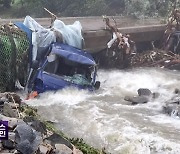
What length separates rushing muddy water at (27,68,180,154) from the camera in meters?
9.05

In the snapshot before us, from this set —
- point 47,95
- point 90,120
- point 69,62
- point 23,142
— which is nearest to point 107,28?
point 69,62

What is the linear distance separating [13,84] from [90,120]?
3.18 m

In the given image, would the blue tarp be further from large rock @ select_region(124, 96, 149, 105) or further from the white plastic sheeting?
large rock @ select_region(124, 96, 149, 105)

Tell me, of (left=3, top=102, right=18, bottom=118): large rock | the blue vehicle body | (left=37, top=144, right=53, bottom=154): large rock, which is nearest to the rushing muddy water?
the blue vehicle body

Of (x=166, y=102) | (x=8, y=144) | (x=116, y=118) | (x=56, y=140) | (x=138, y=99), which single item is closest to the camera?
(x=8, y=144)

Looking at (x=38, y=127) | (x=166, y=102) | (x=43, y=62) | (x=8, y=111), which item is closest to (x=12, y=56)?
(x=43, y=62)

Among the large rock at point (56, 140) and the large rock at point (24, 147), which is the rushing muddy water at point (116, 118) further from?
the large rock at point (24, 147)

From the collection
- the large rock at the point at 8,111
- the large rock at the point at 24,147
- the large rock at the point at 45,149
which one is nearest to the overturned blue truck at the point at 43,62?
the large rock at the point at 8,111

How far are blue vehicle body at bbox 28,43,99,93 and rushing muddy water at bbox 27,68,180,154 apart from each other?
27 cm

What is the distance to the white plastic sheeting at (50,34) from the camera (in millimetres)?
12742

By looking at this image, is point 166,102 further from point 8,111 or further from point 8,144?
point 8,144

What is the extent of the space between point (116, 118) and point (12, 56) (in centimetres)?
389

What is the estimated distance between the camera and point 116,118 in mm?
10789

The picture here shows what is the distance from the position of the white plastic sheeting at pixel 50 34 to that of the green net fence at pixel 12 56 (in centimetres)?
40
